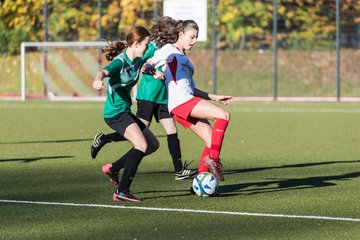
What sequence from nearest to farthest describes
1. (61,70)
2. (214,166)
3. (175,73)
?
(214,166)
(175,73)
(61,70)

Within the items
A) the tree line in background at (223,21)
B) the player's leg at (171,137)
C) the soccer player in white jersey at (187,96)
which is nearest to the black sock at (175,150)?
the player's leg at (171,137)

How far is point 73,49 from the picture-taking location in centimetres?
3741

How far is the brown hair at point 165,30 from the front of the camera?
1102cm

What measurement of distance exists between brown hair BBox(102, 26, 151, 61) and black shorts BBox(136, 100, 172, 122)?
7.56 feet

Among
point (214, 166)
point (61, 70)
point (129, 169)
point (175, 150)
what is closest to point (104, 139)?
point (175, 150)

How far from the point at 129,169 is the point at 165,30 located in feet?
6.63

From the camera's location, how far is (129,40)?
32.7 feet

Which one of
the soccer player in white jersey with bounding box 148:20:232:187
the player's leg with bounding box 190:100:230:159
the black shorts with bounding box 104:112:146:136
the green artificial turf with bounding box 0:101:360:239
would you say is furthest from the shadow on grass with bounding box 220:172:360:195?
the black shorts with bounding box 104:112:146:136

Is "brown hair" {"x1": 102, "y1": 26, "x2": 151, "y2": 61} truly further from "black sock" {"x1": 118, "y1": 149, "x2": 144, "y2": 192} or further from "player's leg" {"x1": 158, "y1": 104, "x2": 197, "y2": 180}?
"player's leg" {"x1": 158, "y1": 104, "x2": 197, "y2": 180}

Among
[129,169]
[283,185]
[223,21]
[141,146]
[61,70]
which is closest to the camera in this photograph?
[129,169]

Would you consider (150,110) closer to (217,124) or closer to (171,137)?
(171,137)

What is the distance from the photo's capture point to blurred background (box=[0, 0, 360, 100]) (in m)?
37.0

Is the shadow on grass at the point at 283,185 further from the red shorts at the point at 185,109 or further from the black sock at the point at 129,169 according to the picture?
the black sock at the point at 129,169

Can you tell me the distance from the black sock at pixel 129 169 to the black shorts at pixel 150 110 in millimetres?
2661
